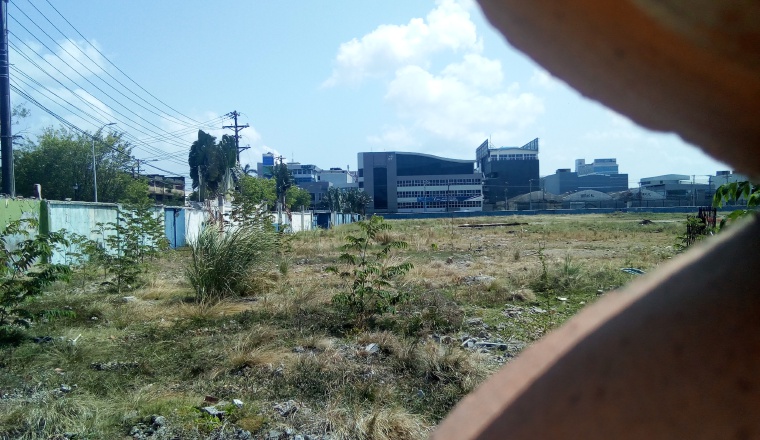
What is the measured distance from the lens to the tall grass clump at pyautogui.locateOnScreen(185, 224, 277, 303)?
10.1 metres

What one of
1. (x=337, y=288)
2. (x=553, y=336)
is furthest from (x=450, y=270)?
(x=553, y=336)

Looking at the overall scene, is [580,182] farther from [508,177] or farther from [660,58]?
[660,58]

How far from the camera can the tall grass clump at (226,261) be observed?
33.0 ft

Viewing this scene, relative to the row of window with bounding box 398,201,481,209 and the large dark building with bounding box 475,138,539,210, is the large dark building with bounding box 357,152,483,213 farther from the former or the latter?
the large dark building with bounding box 475,138,539,210

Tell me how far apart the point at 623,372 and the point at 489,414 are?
0.70 feet

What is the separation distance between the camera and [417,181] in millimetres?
94688

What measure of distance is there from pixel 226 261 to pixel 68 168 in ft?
135

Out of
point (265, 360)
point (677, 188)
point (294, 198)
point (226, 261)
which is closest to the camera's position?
point (265, 360)

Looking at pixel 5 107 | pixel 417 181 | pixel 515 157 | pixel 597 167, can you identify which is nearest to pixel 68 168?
pixel 5 107

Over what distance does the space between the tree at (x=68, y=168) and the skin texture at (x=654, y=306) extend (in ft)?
154

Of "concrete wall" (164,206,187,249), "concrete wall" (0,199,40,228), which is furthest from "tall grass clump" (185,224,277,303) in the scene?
"concrete wall" (164,206,187,249)

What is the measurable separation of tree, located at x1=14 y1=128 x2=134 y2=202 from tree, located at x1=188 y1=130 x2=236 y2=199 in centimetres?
1190

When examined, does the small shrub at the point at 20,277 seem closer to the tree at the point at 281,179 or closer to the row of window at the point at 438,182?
the tree at the point at 281,179

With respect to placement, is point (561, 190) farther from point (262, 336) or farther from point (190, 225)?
point (262, 336)
